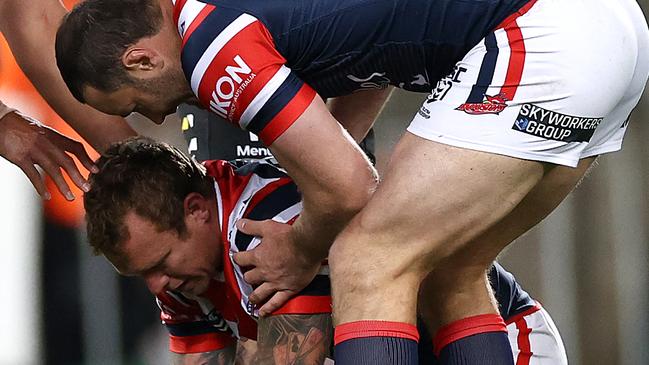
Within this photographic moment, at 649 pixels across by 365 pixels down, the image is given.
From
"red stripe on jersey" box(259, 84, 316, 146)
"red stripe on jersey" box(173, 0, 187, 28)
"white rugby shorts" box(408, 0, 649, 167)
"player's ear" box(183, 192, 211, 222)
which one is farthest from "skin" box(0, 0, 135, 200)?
"white rugby shorts" box(408, 0, 649, 167)

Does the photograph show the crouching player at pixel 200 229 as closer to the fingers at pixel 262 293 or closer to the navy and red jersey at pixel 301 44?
the fingers at pixel 262 293

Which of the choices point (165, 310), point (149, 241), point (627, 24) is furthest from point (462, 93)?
point (165, 310)

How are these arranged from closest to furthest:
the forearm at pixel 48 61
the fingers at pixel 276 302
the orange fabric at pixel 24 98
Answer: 1. the fingers at pixel 276 302
2. the forearm at pixel 48 61
3. the orange fabric at pixel 24 98

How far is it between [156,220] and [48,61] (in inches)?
29.0

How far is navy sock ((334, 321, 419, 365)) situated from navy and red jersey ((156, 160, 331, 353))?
31cm

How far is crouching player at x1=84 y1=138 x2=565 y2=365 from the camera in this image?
2.93m

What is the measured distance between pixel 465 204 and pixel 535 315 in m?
0.85

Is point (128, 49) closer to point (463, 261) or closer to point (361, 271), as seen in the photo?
point (361, 271)

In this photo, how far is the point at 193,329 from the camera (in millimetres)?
3393

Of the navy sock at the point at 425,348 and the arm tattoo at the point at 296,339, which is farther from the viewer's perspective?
the navy sock at the point at 425,348

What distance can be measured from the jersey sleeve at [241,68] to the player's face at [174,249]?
1.64ft

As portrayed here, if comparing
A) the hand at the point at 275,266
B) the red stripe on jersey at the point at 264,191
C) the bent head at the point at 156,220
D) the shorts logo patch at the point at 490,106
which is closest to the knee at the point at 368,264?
the hand at the point at 275,266

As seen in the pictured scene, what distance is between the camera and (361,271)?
8.59 ft

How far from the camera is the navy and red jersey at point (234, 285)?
294cm
